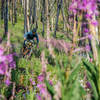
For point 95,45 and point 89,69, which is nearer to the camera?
point 89,69

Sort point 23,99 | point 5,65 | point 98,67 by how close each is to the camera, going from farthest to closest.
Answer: point 23,99 < point 98,67 < point 5,65

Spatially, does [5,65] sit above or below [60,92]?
above

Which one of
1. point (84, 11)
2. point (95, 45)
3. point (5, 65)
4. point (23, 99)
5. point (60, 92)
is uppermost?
point (84, 11)

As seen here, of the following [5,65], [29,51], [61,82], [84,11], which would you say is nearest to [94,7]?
[84,11]

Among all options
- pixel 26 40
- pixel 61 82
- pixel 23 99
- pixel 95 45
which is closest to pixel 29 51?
pixel 26 40

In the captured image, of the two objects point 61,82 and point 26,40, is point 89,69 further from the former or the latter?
point 26,40

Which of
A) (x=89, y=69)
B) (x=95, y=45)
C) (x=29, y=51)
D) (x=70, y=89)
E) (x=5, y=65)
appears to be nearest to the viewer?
(x=70, y=89)

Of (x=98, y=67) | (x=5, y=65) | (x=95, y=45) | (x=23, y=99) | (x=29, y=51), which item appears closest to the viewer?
(x=5, y=65)

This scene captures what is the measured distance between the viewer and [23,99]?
130 inches

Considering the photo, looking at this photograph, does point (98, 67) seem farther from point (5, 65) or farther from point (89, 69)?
point (5, 65)

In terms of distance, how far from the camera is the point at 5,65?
67.8 inches

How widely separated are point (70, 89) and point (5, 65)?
Result: 2.05 ft

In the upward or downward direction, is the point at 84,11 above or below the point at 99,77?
above

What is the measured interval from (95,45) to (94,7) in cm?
88
